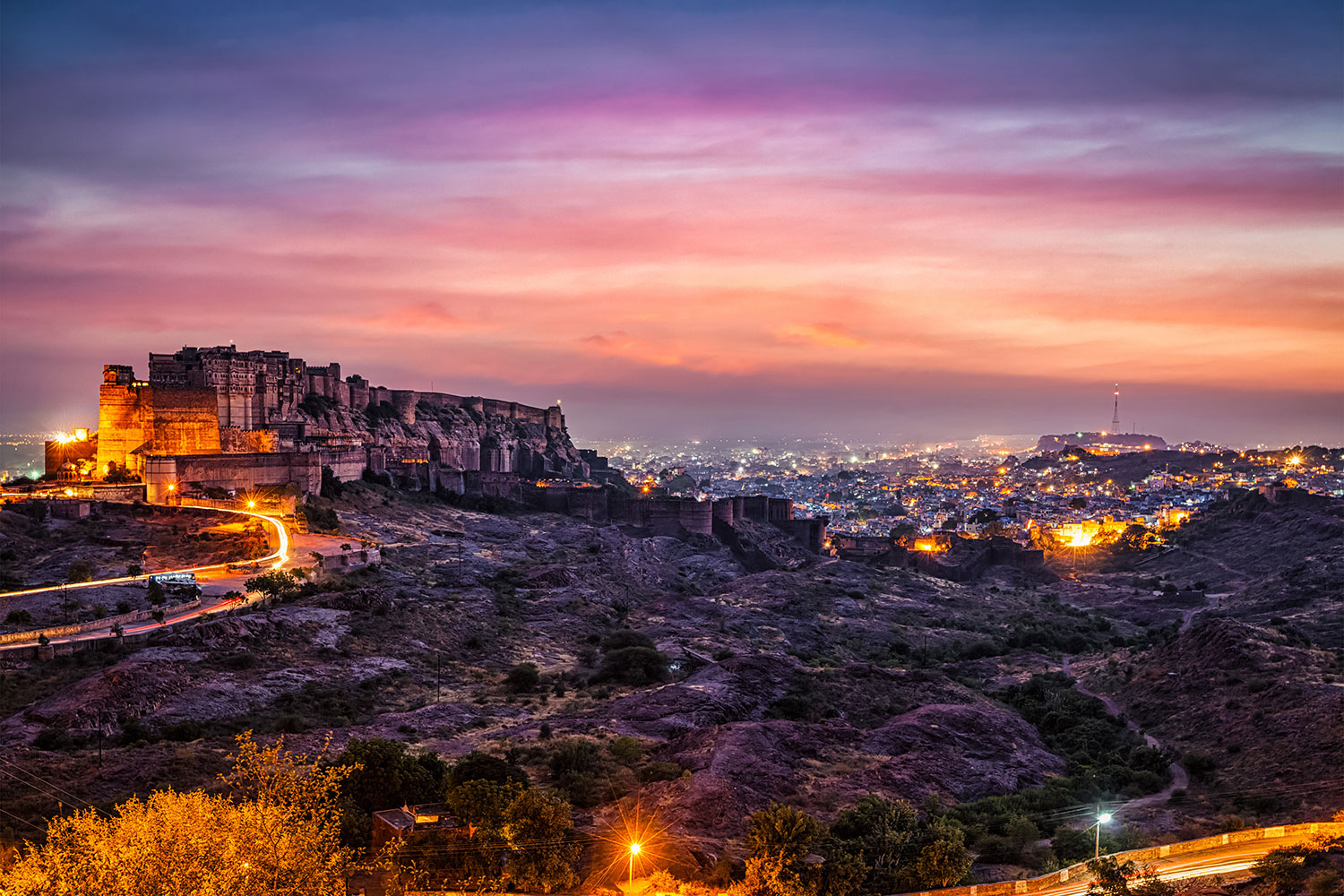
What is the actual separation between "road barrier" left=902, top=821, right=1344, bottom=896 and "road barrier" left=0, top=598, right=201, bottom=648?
2078 cm

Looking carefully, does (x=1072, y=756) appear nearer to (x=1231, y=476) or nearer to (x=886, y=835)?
(x=886, y=835)

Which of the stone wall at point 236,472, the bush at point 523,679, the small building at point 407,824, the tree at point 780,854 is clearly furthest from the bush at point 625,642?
the stone wall at point 236,472

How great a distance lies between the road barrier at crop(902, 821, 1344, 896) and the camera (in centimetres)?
1803

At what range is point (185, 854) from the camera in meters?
13.7

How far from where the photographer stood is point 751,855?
1808cm

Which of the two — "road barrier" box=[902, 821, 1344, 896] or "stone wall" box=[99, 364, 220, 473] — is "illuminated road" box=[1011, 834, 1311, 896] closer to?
"road barrier" box=[902, 821, 1344, 896]

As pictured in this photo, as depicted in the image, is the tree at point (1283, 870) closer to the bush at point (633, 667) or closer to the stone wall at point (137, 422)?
the bush at point (633, 667)

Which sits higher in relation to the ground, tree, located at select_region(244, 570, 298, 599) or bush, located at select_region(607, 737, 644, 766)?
tree, located at select_region(244, 570, 298, 599)

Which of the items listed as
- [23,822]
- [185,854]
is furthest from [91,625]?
[185,854]

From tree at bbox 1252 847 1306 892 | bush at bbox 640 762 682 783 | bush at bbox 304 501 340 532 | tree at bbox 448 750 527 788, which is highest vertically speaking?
bush at bbox 304 501 340 532

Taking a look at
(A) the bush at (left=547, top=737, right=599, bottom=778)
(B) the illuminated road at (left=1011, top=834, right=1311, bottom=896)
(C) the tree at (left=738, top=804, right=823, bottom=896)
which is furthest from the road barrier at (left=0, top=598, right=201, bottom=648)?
(B) the illuminated road at (left=1011, top=834, right=1311, bottom=896)

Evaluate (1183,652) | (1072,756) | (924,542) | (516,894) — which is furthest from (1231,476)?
(516,894)

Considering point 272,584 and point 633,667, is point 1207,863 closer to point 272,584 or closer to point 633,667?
point 633,667

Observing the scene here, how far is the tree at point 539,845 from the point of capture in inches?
691
